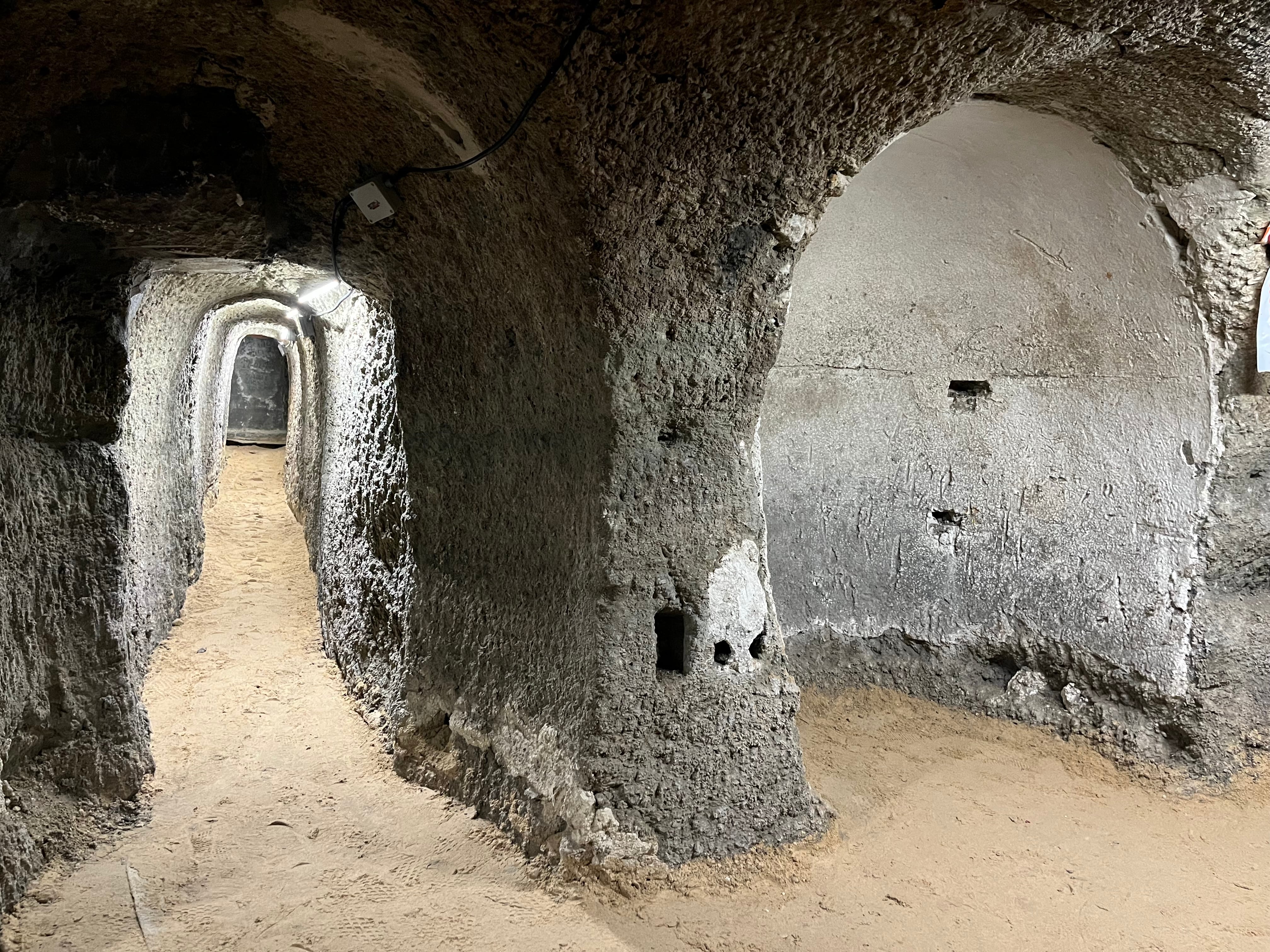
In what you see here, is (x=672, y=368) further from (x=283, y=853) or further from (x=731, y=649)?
(x=283, y=853)

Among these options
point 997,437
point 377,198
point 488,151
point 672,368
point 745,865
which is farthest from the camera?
point 997,437

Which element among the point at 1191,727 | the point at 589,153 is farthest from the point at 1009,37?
the point at 1191,727

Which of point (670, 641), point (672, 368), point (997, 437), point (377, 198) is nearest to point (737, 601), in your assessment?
point (670, 641)

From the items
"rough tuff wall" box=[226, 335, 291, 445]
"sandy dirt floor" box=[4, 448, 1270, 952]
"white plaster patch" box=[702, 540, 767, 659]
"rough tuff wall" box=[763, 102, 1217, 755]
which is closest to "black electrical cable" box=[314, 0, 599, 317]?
"white plaster patch" box=[702, 540, 767, 659]

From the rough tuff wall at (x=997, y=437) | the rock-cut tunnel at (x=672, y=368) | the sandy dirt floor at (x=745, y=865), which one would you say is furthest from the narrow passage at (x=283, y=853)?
the rough tuff wall at (x=997, y=437)

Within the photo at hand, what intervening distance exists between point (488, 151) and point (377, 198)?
0.86 meters

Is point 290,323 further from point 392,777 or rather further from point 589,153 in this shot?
point 589,153

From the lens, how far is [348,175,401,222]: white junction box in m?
2.89

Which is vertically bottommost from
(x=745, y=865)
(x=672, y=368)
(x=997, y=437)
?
Result: (x=745, y=865)

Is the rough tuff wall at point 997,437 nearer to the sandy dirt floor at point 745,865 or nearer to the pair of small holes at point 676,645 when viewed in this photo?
the sandy dirt floor at point 745,865

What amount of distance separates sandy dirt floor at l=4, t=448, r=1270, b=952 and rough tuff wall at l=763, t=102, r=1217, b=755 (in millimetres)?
349

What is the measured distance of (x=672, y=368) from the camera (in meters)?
2.50

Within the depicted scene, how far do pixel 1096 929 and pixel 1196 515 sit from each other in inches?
70.1

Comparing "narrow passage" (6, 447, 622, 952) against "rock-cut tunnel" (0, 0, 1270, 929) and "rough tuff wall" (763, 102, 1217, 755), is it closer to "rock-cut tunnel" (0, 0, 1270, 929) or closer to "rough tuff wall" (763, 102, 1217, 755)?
"rock-cut tunnel" (0, 0, 1270, 929)
